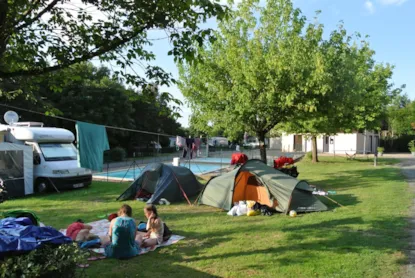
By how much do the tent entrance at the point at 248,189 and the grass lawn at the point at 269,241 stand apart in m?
1.00

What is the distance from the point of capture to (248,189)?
34.9 ft

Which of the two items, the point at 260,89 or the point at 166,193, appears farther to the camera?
the point at 260,89

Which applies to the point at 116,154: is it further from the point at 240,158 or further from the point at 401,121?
the point at 401,121

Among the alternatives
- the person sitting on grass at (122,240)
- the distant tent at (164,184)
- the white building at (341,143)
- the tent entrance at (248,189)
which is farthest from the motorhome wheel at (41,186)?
the white building at (341,143)

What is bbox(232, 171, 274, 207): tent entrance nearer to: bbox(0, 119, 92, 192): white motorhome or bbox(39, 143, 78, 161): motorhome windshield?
bbox(0, 119, 92, 192): white motorhome

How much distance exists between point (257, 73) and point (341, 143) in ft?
110

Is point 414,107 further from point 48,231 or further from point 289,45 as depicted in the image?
point 48,231

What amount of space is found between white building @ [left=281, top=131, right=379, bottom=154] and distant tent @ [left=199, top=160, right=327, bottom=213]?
2992 centimetres

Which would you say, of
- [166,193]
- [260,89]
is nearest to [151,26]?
[166,193]

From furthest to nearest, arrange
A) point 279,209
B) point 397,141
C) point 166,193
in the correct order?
point 397,141
point 166,193
point 279,209

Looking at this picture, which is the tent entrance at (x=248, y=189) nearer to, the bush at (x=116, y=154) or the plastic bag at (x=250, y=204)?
the plastic bag at (x=250, y=204)

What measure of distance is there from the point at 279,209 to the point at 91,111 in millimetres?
20216

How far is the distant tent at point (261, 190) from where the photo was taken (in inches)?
376

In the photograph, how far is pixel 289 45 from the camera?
12.6m
